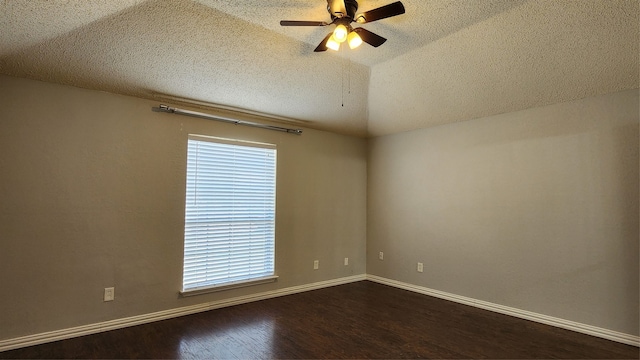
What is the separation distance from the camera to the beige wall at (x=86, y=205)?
288 cm

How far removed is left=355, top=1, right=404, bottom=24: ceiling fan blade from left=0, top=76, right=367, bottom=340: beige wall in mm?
2409

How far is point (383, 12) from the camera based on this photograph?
2.08 m

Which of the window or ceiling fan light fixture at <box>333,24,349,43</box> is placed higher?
ceiling fan light fixture at <box>333,24,349,43</box>

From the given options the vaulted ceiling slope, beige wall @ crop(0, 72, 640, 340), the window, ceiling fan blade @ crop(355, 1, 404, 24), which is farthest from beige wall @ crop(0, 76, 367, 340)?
ceiling fan blade @ crop(355, 1, 404, 24)

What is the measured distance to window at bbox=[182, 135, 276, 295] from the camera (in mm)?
3785

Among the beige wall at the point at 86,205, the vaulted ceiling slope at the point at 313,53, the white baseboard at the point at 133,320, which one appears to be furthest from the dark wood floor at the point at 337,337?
the vaulted ceiling slope at the point at 313,53

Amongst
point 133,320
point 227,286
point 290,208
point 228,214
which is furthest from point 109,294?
point 290,208

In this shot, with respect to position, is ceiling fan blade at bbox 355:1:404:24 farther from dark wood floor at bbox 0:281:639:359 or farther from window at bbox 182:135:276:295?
dark wood floor at bbox 0:281:639:359

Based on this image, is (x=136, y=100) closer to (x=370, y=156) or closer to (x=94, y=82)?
(x=94, y=82)

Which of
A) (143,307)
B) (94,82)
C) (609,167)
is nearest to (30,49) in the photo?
(94,82)

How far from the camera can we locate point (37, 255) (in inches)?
115

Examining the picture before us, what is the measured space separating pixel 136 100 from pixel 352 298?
3539 millimetres

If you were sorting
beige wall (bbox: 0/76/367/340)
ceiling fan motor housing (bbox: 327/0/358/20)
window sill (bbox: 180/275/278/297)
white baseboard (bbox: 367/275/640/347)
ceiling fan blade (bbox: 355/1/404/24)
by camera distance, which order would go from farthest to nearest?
window sill (bbox: 180/275/278/297)
white baseboard (bbox: 367/275/640/347)
beige wall (bbox: 0/76/367/340)
ceiling fan motor housing (bbox: 327/0/358/20)
ceiling fan blade (bbox: 355/1/404/24)

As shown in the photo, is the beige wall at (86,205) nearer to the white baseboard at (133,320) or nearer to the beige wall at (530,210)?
the white baseboard at (133,320)
